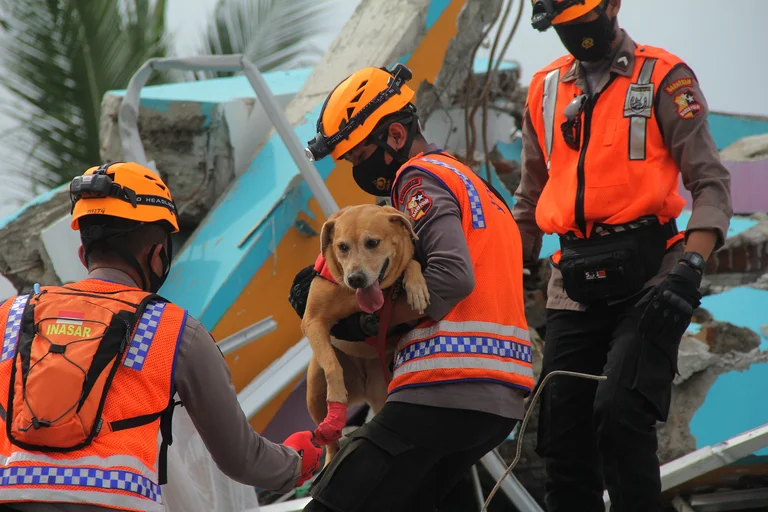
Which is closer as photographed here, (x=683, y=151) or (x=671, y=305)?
(x=671, y=305)

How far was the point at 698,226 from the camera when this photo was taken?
10.2 ft

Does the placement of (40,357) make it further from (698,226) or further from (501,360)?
(698,226)

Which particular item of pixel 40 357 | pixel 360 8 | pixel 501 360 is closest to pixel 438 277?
pixel 501 360

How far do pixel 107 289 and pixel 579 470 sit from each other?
176cm

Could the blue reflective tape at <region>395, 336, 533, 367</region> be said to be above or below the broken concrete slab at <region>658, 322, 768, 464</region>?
above

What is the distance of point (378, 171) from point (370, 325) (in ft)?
1.73

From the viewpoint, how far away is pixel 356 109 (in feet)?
9.60

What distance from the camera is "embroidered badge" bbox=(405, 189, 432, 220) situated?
8.81ft

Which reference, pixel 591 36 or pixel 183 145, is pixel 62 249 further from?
pixel 591 36

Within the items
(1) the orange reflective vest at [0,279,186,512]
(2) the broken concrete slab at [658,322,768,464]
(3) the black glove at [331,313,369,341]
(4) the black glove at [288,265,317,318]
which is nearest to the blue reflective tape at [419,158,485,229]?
(3) the black glove at [331,313,369,341]

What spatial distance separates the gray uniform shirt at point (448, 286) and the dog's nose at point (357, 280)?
0.59 feet

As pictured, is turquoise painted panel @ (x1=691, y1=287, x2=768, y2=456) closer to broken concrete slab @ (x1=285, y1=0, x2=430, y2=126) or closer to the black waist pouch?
the black waist pouch

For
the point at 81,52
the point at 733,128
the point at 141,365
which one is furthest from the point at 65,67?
the point at 141,365

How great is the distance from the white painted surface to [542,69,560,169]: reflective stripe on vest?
8.29ft
